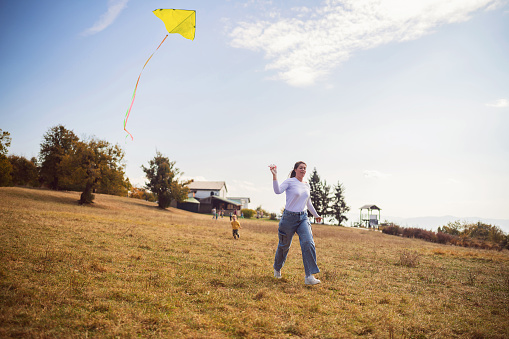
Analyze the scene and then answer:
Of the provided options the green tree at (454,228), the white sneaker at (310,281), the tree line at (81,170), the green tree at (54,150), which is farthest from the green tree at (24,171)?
the green tree at (454,228)

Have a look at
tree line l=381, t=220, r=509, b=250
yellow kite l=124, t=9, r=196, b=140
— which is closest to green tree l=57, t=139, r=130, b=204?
yellow kite l=124, t=9, r=196, b=140

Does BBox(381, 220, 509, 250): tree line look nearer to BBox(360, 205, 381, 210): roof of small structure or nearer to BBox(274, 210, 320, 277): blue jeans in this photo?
BBox(360, 205, 381, 210): roof of small structure

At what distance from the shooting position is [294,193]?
626 cm

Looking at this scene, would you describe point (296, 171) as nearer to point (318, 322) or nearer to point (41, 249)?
point (318, 322)

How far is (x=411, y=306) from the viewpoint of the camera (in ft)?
16.9

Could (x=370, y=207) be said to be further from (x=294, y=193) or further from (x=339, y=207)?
(x=294, y=193)

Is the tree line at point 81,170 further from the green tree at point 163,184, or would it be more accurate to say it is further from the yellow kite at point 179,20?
the yellow kite at point 179,20

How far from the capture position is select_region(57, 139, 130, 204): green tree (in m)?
31.6

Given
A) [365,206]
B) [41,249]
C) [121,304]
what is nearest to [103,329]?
[121,304]

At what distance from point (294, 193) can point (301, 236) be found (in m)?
0.95

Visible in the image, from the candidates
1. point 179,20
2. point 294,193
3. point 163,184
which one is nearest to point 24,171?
point 163,184

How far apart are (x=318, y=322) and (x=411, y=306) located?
2224 millimetres

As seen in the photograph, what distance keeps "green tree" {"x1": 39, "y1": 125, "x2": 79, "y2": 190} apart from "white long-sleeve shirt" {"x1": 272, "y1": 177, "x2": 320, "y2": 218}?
50.1m

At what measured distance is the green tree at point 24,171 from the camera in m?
56.4
